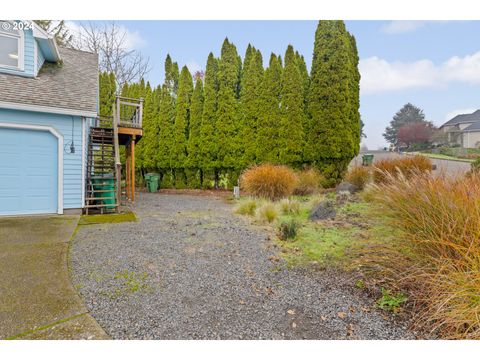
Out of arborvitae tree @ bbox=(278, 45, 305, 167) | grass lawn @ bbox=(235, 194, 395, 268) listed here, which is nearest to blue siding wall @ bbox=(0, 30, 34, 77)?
grass lawn @ bbox=(235, 194, 395, 268)

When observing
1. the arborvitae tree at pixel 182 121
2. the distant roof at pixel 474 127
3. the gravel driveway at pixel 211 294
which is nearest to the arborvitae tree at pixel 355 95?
the arborvitae tree at pixel 182 121

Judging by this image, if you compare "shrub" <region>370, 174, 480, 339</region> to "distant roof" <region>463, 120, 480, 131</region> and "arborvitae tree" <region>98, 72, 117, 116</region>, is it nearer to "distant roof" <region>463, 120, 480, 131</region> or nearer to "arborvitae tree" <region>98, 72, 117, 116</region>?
"arborvitae tree" <region>98, 72, 117, 116</region>

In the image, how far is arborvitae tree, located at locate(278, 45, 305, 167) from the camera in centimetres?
1113

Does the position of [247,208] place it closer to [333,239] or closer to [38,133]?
[333,239]

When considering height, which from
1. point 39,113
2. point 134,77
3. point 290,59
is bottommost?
point 39,113

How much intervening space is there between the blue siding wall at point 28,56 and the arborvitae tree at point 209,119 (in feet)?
23.3

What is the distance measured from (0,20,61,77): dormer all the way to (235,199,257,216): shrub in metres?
6.54

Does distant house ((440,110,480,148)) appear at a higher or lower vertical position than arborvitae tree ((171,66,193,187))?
higher

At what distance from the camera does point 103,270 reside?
3039 millimetres

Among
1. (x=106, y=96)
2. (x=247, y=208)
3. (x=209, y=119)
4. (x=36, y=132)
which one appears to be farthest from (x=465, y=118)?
(x=36, y=132)

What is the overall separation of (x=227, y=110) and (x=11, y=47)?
313 inches
